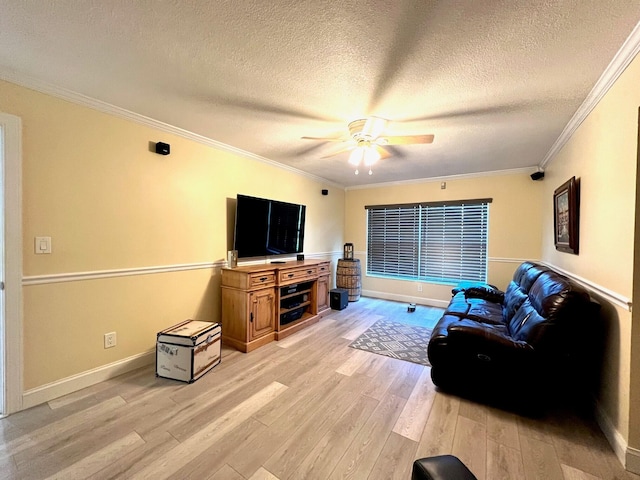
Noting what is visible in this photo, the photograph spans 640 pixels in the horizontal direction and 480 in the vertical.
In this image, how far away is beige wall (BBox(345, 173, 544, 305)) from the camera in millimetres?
4086

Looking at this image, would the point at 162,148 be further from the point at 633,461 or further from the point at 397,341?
the point at 633,461

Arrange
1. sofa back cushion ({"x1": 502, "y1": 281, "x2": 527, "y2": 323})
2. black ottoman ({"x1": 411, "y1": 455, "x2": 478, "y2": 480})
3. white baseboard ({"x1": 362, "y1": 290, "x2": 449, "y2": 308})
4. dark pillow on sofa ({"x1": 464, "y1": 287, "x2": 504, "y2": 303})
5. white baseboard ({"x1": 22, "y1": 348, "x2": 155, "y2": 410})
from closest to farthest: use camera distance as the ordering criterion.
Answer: black ottoman ({"x1": 411, "y1": 455, "x2": 478, "y2": 480}), white baseboard ({"x1": 22, "y1": 348, "x2": 155, "y2": 410}), sofa back cushion ({"x1": 502, "y1": 281, "x2": 527, "y2": 323}), dark pillow on sofa ({"x1": 464, "y1": 287, "x2": 504, "y2": 303}), white baseboard ({"x1": 362, "y1": 290, "x2": 449, "y2": 308})

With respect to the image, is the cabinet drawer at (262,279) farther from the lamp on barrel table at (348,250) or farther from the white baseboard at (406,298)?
the white baseboard at (406,298)

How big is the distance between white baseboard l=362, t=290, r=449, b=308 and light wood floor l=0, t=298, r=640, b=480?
2.57m

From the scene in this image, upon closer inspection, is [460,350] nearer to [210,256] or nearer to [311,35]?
[311,35]

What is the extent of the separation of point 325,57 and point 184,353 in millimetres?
2545

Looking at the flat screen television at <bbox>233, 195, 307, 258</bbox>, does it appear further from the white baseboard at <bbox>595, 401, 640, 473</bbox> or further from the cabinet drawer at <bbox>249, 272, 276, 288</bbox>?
the white baseboard at <bbox>595, 401, 640, 473</bbox>

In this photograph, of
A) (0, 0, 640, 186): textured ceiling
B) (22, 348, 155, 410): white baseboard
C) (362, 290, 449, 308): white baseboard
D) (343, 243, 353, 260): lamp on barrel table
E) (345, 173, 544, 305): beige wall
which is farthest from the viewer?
(343, 243, 353, 260): lamp on barrel table

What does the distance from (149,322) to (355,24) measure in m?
2.96

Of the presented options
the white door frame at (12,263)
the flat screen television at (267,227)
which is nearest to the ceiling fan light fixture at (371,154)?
the flat screen television at (267,227)

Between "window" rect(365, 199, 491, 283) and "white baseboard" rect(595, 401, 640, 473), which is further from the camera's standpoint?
"window" rect(365, 199, 491, 283)

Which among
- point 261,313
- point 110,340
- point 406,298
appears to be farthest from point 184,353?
point 406,298

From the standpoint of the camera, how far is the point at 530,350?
188cm

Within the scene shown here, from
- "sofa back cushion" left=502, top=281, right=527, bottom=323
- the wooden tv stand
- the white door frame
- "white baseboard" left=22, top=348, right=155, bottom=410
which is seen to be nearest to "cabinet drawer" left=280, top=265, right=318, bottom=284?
the wooden tv stand
